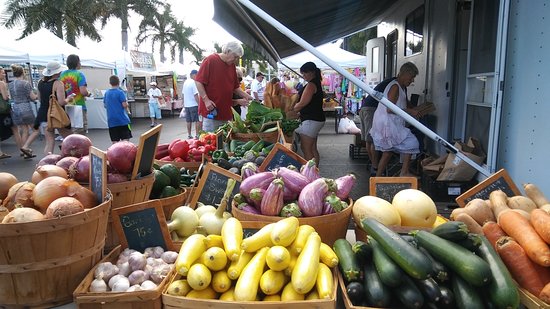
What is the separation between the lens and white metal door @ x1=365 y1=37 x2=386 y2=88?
1185 centimetres

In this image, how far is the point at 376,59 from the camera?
12.7 meters

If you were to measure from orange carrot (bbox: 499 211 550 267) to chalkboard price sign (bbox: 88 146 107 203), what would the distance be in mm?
1995

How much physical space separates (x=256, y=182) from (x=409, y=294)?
1.02 metres

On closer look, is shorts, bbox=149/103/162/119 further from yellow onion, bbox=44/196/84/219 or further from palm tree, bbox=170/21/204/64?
palm tree, bbox=170/21/204/64

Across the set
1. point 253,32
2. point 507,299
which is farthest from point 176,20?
point 507,299

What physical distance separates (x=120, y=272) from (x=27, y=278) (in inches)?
15.3

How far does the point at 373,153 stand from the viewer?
6.91 meters

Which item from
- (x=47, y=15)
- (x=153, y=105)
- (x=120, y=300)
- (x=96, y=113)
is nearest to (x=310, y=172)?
(x=120, y=300)

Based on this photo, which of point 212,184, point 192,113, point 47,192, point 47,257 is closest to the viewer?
point 47,257

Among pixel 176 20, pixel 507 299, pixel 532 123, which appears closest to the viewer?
pixel 507 299

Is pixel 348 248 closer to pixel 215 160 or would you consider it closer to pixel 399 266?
pixel 399 266

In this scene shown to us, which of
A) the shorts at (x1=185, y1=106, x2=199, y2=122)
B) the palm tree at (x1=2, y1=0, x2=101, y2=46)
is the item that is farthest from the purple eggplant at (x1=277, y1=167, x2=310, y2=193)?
the palm tree at (x1=2, y1=0, x2=101, y2=46)

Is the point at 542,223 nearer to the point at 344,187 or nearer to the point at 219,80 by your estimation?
the point at 344,187

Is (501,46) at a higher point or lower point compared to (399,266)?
higher
